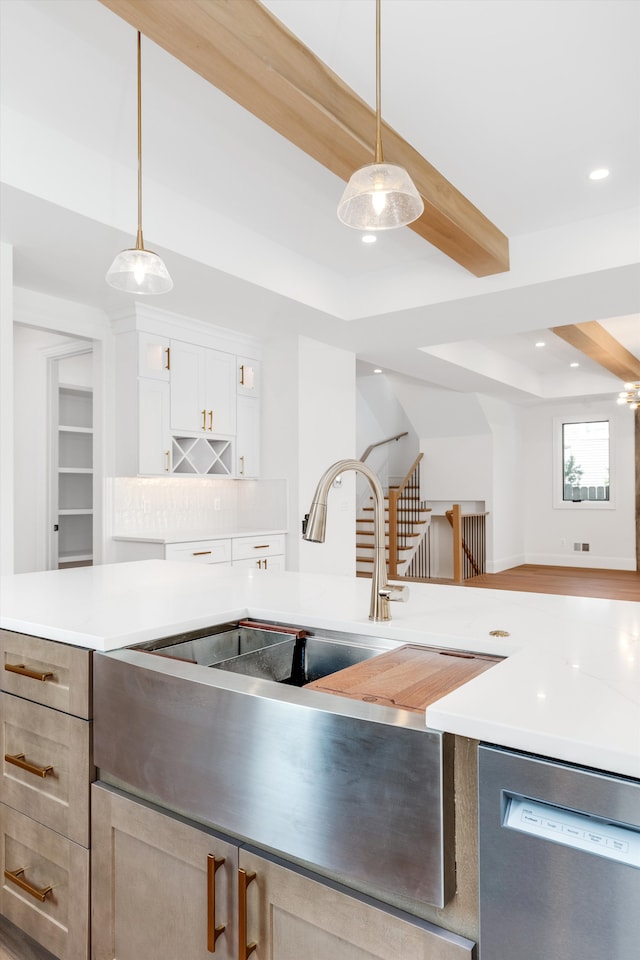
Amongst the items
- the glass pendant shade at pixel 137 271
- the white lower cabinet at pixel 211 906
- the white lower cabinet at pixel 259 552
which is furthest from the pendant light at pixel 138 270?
the white lower cabinet at pixel 259 552

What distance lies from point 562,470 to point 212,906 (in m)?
9.75

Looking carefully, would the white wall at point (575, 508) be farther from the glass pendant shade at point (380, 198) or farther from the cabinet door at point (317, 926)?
the cabinet door at point (317, 926)

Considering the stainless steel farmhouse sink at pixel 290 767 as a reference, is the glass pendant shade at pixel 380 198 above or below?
above

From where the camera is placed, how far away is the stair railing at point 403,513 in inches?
322

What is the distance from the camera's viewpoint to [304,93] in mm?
2291

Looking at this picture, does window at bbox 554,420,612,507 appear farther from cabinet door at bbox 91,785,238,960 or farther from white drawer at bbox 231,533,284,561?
cabinet door at bbox 91,785,238,960

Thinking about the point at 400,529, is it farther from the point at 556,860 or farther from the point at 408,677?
the point at 556,860

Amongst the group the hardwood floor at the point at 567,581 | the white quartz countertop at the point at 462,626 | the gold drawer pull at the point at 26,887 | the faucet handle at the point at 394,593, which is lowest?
Result: the hardwood floor at the point at 567,581

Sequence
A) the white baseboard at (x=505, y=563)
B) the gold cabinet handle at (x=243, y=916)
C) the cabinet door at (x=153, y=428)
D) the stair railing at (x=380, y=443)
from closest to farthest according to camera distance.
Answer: the gold cabinet handle at (x=243, y=916) → the cabinet door at (x=153, y=428) → the white baseboard at (x=505, y=563) → the stair railing at (x=380, y=443)

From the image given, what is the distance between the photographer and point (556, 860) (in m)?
0.77

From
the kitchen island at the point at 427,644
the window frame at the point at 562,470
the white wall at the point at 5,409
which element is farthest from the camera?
the window frame at the point at 562,470

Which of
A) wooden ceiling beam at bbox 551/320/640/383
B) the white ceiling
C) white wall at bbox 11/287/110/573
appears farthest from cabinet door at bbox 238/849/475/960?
wooden ceiling beam at bbox 551/320/640/383

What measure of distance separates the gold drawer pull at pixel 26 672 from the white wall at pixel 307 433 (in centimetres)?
364

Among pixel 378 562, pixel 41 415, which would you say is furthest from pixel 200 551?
pixel 378 562
